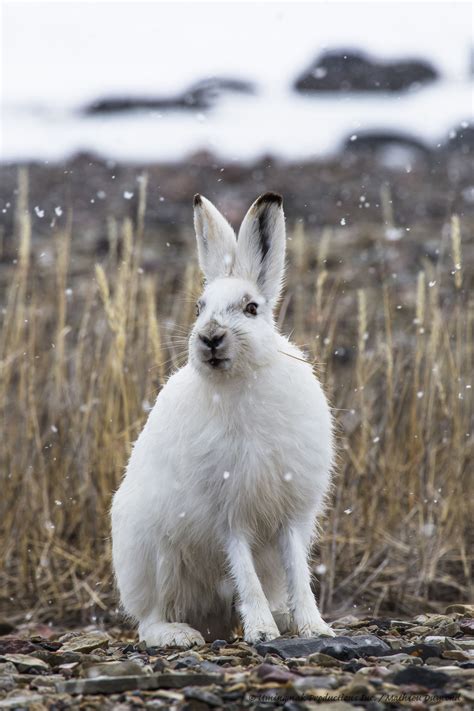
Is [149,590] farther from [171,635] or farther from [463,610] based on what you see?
[463,610]

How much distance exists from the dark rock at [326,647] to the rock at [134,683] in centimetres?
39

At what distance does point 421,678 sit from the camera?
271 cm

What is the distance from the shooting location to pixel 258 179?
1261cm

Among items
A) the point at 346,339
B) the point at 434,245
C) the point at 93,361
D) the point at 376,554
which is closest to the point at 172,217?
the point at 434,245

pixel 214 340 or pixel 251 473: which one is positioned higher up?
pixel 214 340

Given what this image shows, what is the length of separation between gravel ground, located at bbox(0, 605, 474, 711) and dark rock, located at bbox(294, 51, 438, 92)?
34.1 feet

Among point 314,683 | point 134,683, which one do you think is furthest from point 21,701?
point 314,683

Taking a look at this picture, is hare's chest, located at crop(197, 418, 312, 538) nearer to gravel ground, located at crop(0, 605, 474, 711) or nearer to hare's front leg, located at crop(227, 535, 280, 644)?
hare's front leg, located at crop(227, 535, 280, 644)

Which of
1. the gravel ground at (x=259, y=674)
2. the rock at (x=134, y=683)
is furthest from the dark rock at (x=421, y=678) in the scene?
the rock at (x=134, y=683)

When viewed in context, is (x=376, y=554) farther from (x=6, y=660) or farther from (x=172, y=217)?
(x=172, y=217)

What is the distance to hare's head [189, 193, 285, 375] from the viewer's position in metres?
3.31

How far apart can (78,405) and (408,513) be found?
176cm

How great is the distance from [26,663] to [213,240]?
5.12ft

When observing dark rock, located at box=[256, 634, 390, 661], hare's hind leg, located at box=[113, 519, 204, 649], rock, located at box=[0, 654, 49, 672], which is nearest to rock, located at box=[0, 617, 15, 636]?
hare's hind leg, located at box=[113, 519, 204, 649]
